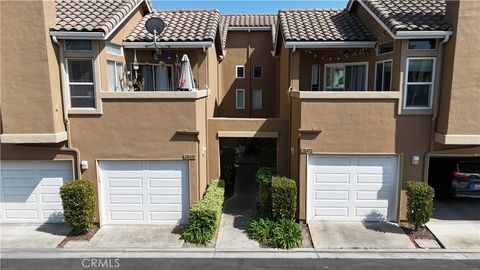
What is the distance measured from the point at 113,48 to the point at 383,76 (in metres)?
10.1

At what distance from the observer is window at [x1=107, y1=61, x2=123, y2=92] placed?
1288 centimetres

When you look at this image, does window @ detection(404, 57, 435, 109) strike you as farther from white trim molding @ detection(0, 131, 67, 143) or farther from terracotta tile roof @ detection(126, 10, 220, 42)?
white trim molding @ detection(0, 131, 67, 143)

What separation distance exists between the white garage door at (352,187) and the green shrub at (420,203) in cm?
91


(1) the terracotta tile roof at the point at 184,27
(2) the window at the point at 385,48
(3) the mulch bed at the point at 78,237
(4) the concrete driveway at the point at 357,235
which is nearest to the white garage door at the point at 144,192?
(3) the mulch bed at the point at 78,237

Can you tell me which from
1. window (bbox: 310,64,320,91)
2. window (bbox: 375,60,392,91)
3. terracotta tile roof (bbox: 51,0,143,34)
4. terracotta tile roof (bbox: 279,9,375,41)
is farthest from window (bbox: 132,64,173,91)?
window (bbox: 375,60,392,91)

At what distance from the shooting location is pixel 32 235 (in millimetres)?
11930

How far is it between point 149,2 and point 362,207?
12493 millimetres

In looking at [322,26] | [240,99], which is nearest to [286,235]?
[322,26]

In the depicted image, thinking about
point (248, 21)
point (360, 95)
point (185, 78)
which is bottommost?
point (360, 95)

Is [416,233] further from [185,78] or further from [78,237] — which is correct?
[78,237]

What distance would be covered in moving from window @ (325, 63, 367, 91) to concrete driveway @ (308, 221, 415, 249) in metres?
5.76
